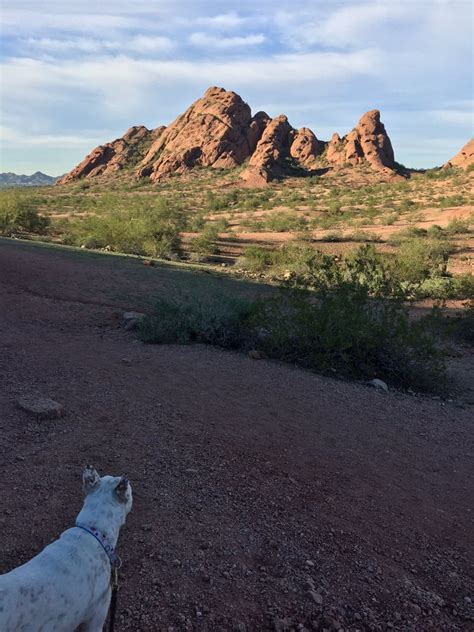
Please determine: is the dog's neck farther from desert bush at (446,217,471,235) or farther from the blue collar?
desert bush at (446,217,471,235)

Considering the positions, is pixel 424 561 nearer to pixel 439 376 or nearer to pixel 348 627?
pixel 348 627

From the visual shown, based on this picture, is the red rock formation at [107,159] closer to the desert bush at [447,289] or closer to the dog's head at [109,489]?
the desert bush at [447,289]

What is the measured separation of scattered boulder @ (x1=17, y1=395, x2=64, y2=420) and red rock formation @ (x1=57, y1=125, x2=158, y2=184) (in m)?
91.8

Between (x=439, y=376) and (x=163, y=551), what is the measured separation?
261 inches

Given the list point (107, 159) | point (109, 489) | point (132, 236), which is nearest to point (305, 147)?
point (107, 159)

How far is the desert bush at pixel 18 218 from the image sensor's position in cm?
2608

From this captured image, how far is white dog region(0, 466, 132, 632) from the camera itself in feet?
7.15

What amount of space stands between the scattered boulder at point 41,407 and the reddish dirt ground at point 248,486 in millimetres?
125

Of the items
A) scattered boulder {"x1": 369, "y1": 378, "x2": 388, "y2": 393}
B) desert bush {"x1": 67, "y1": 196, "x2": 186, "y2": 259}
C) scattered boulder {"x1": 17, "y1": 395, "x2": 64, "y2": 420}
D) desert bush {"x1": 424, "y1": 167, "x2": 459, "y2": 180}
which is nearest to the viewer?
scattered boulder {"x1": 17, "y1": 395, "x2": 64, "y2": 420}

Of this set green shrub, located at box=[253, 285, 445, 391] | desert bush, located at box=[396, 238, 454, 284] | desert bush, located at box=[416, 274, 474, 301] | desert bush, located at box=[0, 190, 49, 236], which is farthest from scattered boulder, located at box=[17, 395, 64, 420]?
desert bush, located at box=[0, 190, 49, 236]

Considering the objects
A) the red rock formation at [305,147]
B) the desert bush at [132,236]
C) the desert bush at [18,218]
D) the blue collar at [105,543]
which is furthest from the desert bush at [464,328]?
the red rock formation at [305,147]

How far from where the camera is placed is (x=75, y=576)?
7.94ft

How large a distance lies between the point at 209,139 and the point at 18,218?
214ft

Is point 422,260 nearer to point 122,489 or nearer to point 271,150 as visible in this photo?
point 122,489
